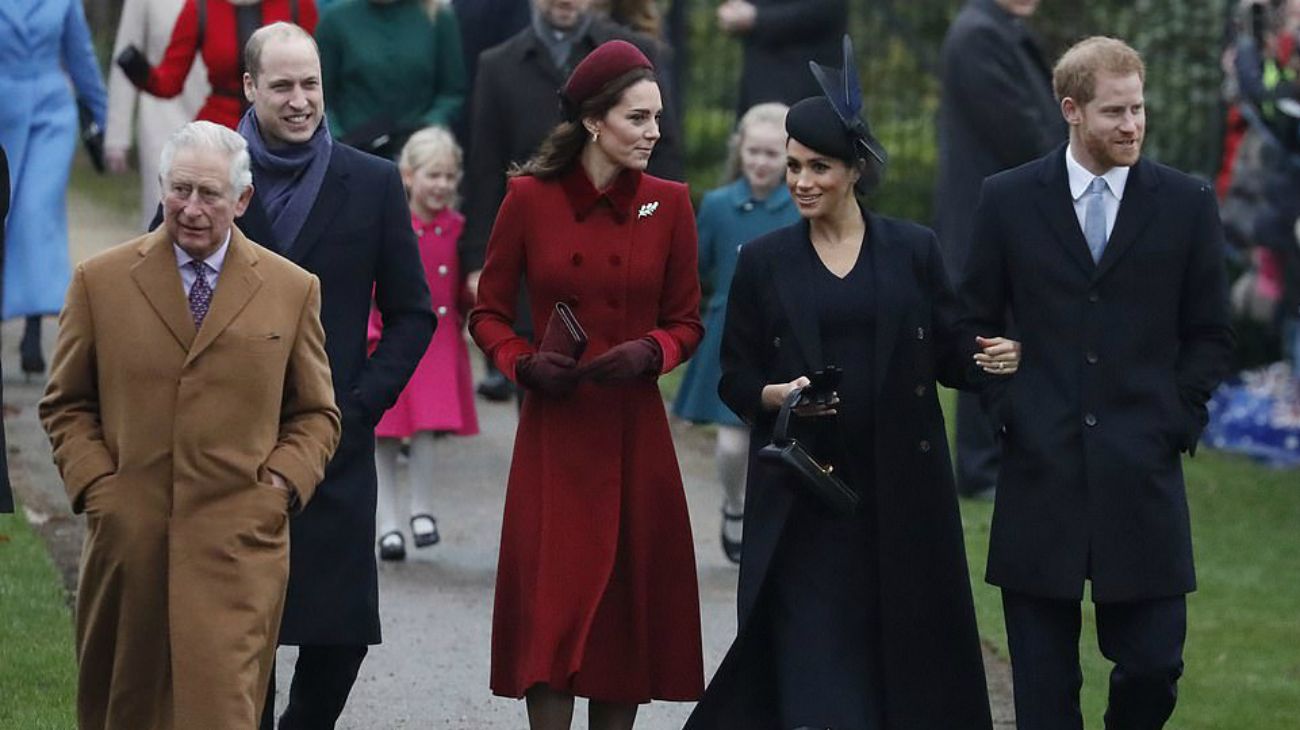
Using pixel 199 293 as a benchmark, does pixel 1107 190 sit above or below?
above

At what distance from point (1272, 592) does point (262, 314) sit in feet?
17.4

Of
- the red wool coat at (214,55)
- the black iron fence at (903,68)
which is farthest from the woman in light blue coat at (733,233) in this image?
the black iron fence at (903,68)

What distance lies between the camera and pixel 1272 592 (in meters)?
10.1

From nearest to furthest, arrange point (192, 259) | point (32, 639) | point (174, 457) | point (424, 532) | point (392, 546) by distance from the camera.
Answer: point (174, 457) < point (192, 259) < point (32, 639) < point (392, 546) < point (424, 532)

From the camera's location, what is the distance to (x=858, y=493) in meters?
6.66

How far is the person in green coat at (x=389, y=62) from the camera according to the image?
10.8 m

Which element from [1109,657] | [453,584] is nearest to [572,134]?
[1109,657]

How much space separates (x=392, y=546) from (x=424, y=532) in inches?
6.0

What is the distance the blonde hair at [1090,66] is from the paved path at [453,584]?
7.02 feet

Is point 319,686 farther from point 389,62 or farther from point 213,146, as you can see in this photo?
point 389,62

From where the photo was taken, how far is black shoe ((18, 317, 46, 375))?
12109 mm

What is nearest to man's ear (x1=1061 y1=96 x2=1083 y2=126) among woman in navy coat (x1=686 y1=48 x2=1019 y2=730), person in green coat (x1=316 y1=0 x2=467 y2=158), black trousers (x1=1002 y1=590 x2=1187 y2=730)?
woman in navy coat (x1=686 y1=48 x2=1019 y2=730)

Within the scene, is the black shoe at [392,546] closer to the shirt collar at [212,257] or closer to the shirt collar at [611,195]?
the shirt collar at [611,195]

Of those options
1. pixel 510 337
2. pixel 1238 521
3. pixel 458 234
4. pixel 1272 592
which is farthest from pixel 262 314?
pixel 1238 521
